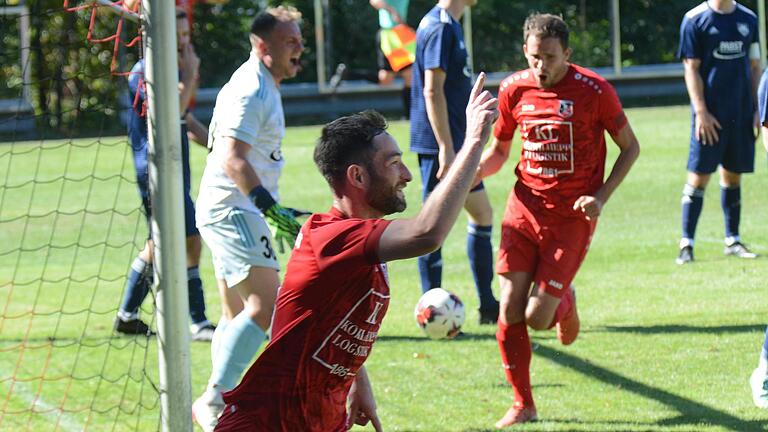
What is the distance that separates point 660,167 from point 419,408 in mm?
10049

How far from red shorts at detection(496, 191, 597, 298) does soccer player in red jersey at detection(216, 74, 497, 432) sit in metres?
2.24

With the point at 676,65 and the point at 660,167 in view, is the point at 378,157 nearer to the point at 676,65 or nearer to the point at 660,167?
the point at 660,167

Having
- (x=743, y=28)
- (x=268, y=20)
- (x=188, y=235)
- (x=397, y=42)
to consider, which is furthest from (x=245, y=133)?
(x=397, y=42)

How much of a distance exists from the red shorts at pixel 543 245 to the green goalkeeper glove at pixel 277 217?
3.79ft

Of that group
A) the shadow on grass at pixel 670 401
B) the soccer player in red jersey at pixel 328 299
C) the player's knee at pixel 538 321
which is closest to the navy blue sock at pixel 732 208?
the shadow on grass at pixel 670 401

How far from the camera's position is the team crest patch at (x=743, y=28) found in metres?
9.50

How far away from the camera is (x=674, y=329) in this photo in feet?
24.0

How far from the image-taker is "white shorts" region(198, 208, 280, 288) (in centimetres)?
565

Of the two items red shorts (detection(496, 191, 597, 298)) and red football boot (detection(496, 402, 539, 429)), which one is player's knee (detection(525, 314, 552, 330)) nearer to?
red shorts (detection(496, 191, 597, 298))

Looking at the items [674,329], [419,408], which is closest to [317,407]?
[419,408]

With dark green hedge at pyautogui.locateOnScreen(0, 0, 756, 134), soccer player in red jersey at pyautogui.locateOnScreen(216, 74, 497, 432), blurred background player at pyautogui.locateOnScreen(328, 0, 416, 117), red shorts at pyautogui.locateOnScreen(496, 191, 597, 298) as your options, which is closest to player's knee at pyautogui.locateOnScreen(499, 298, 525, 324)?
red shorts at pyautogui.locateOnScreen(496, 191, 597, 298)

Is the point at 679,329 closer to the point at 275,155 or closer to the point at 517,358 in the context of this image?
the point at 517,358

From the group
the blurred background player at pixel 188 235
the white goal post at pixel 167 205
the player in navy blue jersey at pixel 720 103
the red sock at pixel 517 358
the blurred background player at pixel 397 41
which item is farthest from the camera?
the blurred background player at pixel 397 41

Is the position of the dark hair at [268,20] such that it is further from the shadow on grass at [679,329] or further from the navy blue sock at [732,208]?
the navy blue sock at [732,208]
